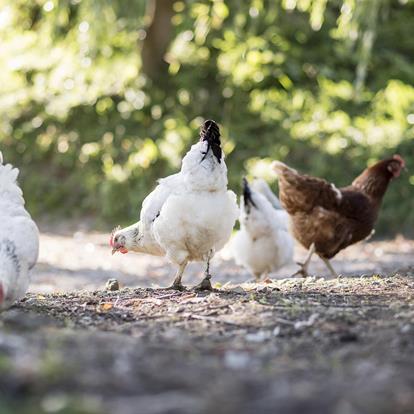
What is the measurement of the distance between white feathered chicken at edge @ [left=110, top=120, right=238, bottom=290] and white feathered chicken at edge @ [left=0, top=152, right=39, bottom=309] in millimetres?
1000

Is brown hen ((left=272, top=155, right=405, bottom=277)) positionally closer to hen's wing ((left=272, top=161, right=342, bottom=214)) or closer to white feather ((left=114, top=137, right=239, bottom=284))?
hen's wing ((left=272, top=161, right=342, bottom=214))

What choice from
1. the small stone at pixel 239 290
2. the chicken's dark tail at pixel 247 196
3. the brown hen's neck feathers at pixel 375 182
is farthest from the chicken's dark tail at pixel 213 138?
the brown hen's neck feathers at pixel 375 182

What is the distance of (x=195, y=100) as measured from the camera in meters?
13.8

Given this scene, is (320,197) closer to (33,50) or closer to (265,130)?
(265,130)

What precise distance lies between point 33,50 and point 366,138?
20.8 feet

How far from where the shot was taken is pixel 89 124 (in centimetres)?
1402

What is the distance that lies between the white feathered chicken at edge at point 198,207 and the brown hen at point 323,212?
1940 millimetres

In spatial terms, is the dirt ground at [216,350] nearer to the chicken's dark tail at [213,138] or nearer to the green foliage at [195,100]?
the chicken's dark tail at [213,138]

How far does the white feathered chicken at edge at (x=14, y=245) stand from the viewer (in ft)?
15.8

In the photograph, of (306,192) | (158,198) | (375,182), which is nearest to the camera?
(158,198)

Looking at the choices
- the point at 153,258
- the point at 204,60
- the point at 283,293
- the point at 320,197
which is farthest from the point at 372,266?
the point at 204,60

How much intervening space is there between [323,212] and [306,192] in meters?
0.25

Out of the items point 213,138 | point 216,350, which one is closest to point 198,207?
point 213,138

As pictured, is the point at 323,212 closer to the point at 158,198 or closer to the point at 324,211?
the point at 324,211
